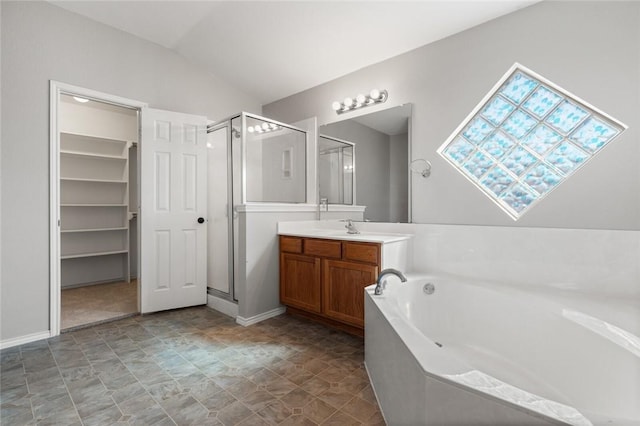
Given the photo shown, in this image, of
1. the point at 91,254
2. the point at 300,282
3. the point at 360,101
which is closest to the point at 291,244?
the point at 300,282

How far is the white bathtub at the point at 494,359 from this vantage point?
864mm

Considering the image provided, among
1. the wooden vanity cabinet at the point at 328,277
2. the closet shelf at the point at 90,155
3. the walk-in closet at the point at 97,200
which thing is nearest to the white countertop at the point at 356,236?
the wooden vanity cabinet at the point at 328,277

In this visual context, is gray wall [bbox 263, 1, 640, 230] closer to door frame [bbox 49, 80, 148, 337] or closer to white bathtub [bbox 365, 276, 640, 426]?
white bathtub [bbox 365, 276, 640, 426]

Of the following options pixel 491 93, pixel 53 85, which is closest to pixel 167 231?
pixel 53 85

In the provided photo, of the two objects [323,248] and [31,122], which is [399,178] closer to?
[323,248]

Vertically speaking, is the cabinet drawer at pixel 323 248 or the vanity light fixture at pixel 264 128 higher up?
the vanity light fixture at pixel 264 128

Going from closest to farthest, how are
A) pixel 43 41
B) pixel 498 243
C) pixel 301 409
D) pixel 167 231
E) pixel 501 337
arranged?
pixel 301 409 < pixel 501 337 < pixel 498 243 < pixel 43 41 < pixel 167 231

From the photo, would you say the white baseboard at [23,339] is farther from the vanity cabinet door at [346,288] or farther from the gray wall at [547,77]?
the gray wall at [547,77]

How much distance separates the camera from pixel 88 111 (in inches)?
159

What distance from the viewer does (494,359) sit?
183 centimetres

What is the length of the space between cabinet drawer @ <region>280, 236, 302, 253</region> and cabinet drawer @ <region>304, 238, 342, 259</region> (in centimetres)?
9

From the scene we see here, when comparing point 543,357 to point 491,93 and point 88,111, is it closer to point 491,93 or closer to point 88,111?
point 491,93

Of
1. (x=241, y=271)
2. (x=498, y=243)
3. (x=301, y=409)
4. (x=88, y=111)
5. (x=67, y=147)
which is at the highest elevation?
(x=88, y=111)

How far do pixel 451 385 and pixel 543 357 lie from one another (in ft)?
3.64
